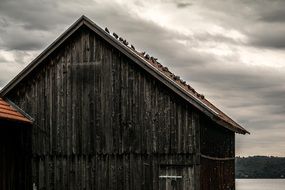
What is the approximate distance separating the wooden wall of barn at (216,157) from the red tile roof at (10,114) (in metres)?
6.95

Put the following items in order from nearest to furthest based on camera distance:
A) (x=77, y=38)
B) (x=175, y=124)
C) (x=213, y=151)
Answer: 1. (x=175, y=124)
2. (x=77, y=38)
3. (x=213, y=151)

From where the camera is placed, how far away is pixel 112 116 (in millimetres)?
24641

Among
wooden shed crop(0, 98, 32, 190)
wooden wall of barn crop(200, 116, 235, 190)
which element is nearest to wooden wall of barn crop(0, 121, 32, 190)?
wooden shed crop(0, 98, 32, 190)

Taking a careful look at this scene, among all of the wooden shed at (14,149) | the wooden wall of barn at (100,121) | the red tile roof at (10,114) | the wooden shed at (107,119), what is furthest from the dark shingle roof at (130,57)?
the wooden shed at (14,149)

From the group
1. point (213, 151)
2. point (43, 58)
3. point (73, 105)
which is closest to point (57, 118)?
point (73, 105)

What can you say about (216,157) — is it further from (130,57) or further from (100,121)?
(130,57)

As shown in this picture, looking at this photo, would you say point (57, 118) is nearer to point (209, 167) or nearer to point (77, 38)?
point (77, 38)

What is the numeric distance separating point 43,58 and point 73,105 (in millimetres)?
2234

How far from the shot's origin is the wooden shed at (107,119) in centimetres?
2369

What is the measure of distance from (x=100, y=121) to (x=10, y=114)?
11.3 feet

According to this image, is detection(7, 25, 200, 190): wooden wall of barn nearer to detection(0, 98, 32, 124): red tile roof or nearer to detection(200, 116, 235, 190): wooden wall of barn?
detection(0, 98, 32, 124): red tile roof

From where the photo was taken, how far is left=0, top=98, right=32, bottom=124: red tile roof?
923 inches

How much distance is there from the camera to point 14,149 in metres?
25.2

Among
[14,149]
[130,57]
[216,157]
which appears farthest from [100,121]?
[216,157]
